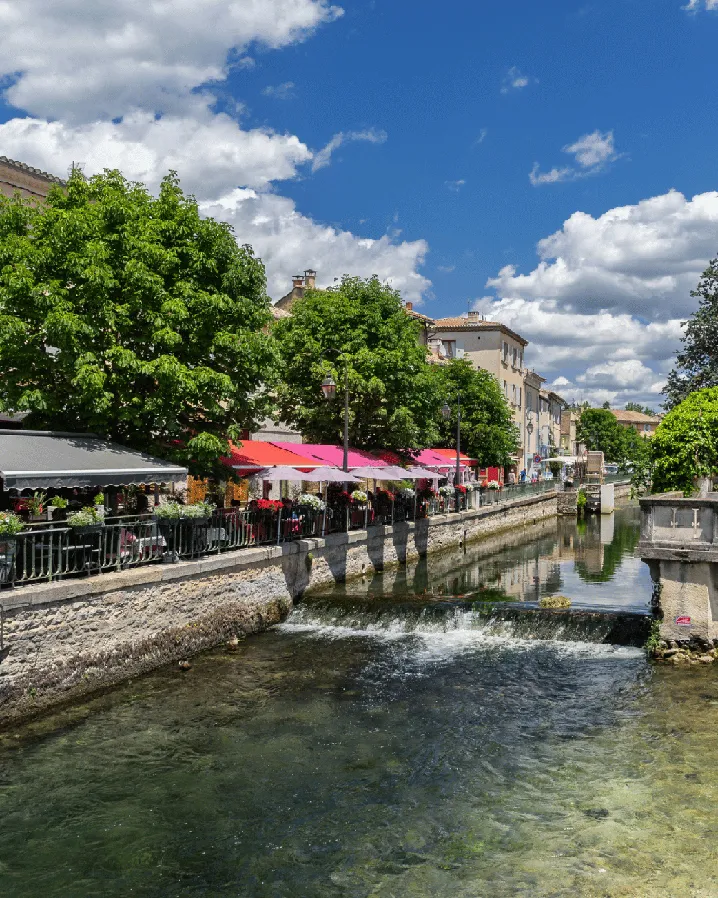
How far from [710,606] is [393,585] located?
11.8 m

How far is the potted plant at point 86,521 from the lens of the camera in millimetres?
14586

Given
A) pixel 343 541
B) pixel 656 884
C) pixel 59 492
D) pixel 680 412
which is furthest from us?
pixel 343 541

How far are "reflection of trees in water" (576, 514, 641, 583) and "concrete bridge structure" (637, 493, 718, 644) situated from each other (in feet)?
39.9

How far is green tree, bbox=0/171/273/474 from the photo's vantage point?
1764 cm

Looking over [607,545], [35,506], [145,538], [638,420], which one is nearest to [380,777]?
[145,538]

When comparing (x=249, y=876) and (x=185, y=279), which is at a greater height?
(x=185, y=279)

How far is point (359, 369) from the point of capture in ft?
103

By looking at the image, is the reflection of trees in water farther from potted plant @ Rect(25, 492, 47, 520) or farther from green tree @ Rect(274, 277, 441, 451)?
potted plant @ Rect(25, 492, 47, 520)

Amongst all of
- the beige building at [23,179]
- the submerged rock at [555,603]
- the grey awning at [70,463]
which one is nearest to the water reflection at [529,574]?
the submerged rock at [555,603]

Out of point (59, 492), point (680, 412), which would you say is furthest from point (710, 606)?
point (59, 492)

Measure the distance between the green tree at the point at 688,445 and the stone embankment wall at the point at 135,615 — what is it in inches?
388

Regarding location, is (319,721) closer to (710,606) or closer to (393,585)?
(710,606)

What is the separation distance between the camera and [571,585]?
26719 mm

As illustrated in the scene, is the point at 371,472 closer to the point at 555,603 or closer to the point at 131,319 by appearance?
the point at 555,603
